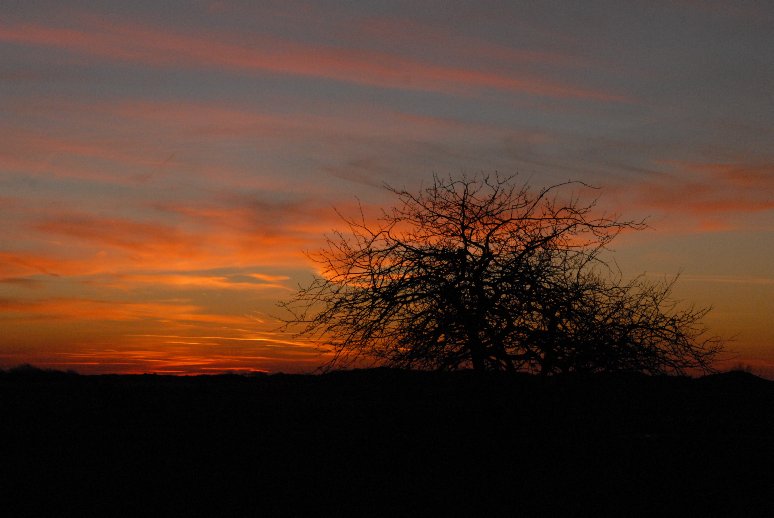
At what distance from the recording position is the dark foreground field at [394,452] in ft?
40.6

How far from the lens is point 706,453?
16531 millimetres

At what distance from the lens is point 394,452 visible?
1573 cm

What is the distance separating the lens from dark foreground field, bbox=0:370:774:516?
12.4 m

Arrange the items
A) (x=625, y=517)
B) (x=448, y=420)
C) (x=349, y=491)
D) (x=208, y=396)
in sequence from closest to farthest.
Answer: (x=625, y=517) < (x=349, y=491) < (x=448, y=420) < (x=208, y=396)

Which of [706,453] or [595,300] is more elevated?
[595,300]

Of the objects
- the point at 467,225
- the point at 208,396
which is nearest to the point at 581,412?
the point at 467,225

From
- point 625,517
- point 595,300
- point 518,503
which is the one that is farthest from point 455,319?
point 625,517

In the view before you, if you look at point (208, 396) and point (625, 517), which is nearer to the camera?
point (625, 517)

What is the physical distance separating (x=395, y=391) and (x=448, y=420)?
5.76 metres

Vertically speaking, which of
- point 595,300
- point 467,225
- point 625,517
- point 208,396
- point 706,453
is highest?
point 467,225

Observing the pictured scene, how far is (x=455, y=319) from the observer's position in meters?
15.5

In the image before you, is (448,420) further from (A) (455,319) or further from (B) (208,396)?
(B) (208,396)

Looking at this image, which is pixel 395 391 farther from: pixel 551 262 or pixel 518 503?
pixel 518 503

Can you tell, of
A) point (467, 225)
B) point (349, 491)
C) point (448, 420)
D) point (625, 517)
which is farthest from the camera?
point (448, 420)
